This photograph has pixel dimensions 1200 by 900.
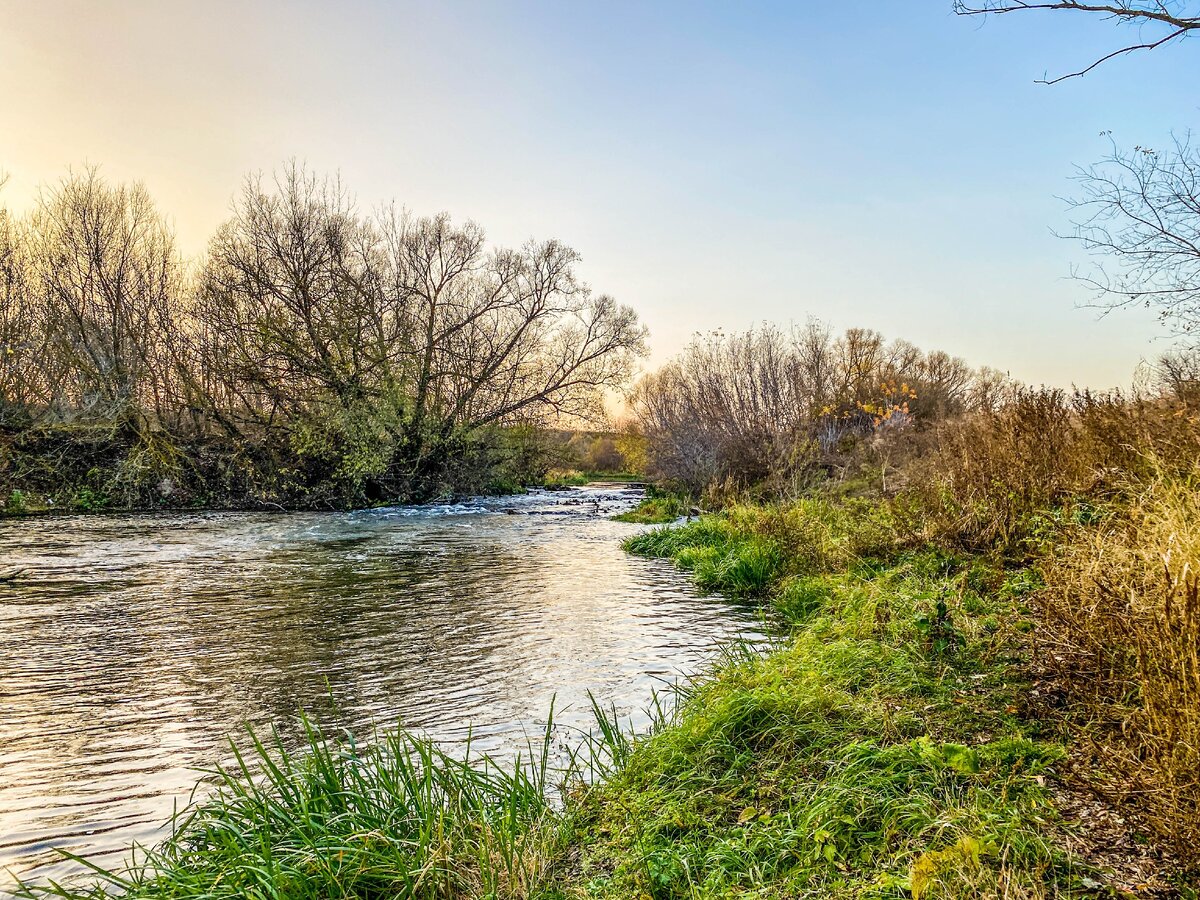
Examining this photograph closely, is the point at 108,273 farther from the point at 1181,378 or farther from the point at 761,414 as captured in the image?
the point at 1181,378

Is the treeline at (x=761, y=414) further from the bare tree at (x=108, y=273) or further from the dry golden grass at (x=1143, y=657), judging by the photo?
the bare tree at (x=108, y=273)

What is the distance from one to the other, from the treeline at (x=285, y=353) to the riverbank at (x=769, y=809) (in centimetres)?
2105

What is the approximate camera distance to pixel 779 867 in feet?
10.6

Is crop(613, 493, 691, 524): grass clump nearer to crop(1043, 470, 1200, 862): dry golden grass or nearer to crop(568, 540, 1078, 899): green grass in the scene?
crop(568, 540, 1078, 899): green grass

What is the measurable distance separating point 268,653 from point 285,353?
65.9ft

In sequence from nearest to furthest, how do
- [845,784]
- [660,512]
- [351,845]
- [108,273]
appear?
[351,845], [845,784], [660,512], [108,273]

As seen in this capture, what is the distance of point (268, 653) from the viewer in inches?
299

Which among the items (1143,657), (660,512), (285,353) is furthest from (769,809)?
(285,353)

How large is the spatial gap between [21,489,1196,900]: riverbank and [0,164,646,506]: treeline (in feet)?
69.1

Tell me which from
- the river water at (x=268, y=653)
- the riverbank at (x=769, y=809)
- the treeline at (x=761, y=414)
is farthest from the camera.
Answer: the treeline at (x=761, y=414)

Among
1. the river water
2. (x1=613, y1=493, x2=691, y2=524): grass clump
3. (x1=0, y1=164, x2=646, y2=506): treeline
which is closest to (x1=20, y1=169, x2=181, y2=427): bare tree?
(x1=0, y1=164, x2=646, y2=506): treeline

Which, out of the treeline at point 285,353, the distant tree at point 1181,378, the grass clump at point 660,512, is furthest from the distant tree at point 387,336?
the distant tree at point 1181,378

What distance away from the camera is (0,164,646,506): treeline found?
22281 mm

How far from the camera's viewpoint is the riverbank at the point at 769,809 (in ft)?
9.59
